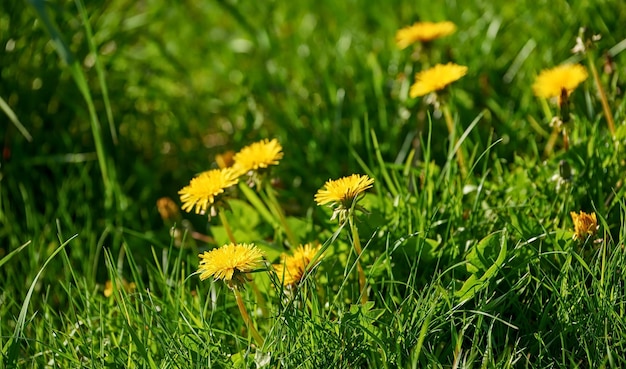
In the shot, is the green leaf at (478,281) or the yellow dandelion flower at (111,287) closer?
the green leaf at (478,281)

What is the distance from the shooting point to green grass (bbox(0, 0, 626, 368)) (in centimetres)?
151

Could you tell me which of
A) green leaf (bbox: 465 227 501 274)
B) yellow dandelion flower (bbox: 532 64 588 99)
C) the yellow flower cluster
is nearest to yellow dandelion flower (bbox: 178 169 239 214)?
the yellow flower cluster

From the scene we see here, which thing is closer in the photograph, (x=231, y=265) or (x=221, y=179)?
(x=231, y=265)

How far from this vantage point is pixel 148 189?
8.29 ft

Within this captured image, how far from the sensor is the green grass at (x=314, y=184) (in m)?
1.51

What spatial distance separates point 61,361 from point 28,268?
0.59m

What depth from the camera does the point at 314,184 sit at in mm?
2432

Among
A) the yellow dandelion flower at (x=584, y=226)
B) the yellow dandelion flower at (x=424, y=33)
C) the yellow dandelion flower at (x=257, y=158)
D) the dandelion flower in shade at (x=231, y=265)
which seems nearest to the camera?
the dandelion flower in shade at (x=231, y=265)

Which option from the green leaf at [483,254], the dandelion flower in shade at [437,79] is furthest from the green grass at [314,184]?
the dandelion flower in shade at [437,79]

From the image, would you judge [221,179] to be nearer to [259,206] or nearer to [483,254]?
[259,206]

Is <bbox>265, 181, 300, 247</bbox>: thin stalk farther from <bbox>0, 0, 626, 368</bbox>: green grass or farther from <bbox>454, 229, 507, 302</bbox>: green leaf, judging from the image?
<bbox>454, 229, 507, 302</bbox>: green leaf

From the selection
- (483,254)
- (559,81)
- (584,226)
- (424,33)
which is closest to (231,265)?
(483,254)

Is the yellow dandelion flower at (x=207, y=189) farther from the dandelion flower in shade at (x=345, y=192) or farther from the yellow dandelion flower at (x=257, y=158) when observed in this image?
the dandelion flower in shade at (x=345, y=192)

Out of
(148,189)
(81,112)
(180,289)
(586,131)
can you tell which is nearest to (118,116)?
(81,112)
